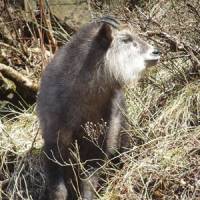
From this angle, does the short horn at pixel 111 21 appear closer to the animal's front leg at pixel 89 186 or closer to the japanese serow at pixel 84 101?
→ the japanese serow at pixel 84 101

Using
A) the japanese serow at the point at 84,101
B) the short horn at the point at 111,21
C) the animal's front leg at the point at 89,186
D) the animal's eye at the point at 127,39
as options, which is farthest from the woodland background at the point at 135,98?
the short horn at the point at 111,21

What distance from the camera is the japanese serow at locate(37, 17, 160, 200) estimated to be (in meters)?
4.41

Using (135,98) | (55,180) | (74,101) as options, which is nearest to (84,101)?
(74,101)

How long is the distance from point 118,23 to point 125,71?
37 cm

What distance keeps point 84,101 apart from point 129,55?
56cm

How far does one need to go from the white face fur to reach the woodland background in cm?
44

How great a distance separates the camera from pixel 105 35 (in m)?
4.50

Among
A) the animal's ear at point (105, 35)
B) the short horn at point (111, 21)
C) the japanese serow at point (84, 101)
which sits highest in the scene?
the short horn at point (111, 21)

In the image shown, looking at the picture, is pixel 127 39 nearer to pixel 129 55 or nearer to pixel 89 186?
pixel 129 55

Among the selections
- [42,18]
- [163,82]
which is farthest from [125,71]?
[42,18]

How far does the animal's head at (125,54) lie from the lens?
452 cm

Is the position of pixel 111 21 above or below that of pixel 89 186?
above

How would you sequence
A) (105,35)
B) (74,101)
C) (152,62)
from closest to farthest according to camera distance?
(74,101)
(105,35)
(152,62)

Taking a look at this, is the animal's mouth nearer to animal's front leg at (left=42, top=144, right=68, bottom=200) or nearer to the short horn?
the short horn
